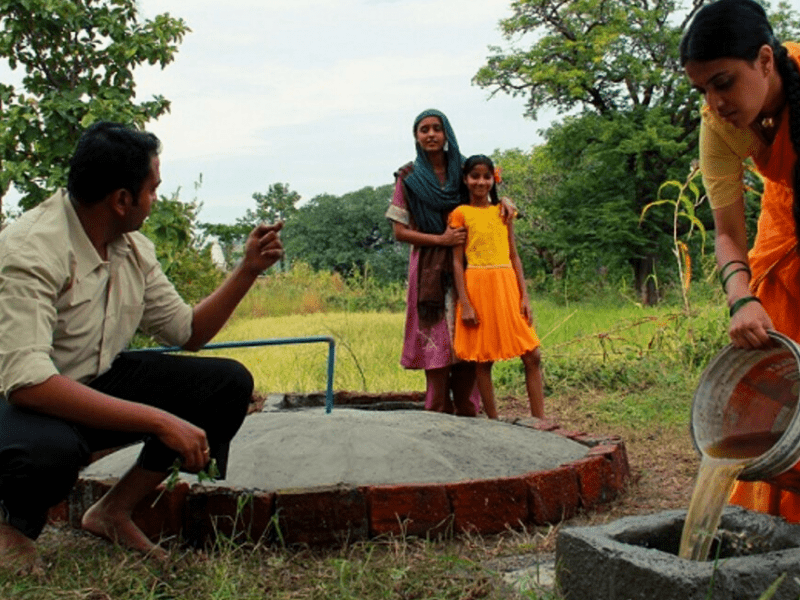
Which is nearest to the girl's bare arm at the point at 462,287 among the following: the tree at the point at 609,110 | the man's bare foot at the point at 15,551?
the man's bare foot at the point at 15,551

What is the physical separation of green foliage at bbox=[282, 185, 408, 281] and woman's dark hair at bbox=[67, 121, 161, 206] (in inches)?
1059

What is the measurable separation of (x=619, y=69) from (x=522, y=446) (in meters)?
16.8

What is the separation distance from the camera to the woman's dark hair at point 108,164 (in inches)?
103

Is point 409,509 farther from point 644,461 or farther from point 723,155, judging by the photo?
point 644,461

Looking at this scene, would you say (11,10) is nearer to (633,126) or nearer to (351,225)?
(633,126)

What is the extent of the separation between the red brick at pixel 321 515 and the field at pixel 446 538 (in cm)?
5

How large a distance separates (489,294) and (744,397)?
7.37 ft

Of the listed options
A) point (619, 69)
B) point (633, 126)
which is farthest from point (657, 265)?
point (619, 69)

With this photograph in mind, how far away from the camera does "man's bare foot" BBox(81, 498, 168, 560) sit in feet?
9.32

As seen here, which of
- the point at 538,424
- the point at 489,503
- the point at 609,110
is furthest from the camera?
the point at 609,110

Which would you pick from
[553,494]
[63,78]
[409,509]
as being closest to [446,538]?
[409,509]

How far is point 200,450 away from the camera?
253 cm

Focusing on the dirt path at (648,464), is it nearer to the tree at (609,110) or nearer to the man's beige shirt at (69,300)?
the man's beige shirt at (69,300)

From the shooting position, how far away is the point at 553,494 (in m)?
3.35
